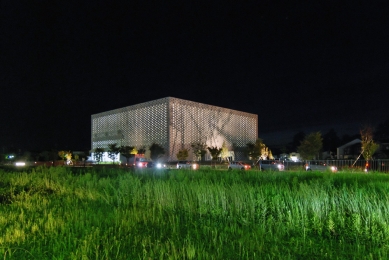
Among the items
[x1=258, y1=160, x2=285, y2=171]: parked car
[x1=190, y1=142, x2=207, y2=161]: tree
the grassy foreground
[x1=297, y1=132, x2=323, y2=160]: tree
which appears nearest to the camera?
the grassy foreground

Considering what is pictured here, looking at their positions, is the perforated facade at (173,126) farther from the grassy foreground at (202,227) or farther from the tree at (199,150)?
the grassy foreground at (202,227)

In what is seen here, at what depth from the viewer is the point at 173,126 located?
2522 inches

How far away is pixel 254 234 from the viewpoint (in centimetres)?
458

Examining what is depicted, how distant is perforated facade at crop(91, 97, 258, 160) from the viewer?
6469 centimetres

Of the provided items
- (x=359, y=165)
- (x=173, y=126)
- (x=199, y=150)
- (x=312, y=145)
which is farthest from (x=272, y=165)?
(x=173, y=126)

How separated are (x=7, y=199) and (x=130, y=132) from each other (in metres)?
68.0

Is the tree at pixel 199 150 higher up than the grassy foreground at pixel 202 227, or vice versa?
the tree at pixel 199 150

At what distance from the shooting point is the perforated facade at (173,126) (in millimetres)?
64688

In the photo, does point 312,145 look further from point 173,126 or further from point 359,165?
point 173,126

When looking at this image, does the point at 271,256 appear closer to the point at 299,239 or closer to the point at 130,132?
the point at 299,239

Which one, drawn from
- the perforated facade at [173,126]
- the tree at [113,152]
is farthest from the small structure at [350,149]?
the tree at [113,152]

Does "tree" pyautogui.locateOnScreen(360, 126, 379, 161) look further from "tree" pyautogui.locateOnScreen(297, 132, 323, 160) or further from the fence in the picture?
"tree" pyautogui.locateOnScreen(297, 132, 323, 160)

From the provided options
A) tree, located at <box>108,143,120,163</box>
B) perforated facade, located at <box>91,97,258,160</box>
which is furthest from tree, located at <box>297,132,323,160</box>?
tree, located at <box>108,143,120,163</box>

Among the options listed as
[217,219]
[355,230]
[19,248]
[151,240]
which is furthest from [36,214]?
[355,230]
